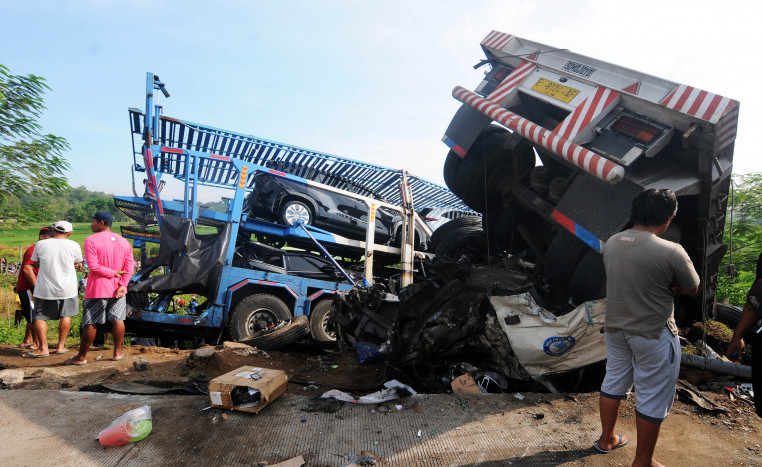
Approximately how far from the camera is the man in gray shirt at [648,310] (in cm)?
193

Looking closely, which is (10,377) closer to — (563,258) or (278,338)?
(278,338)

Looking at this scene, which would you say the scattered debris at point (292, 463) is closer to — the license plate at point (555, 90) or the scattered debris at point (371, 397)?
the scattered debris at point (371, 397)

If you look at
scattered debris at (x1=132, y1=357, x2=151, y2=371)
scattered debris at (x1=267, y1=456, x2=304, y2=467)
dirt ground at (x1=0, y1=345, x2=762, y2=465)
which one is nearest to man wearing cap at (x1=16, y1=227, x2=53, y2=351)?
dirt ground at (x1=0, y1=345, x2=762, y2=465)

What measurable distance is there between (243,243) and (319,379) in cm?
306

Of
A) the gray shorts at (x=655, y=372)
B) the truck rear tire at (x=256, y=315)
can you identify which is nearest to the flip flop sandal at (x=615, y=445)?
the gray shorts at (x=655, y=372)

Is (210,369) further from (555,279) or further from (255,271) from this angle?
(555,279)

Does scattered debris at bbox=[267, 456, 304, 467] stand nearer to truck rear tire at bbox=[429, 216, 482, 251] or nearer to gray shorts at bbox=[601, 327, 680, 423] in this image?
gray shorts at bbox=[601, 327, 680, 423]

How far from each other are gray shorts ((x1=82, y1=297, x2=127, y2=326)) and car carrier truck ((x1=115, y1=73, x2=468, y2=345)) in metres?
0.84

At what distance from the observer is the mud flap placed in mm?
2731

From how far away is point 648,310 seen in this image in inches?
77.2

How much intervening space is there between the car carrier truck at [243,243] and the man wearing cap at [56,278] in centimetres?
70

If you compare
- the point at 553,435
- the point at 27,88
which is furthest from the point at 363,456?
the point at 27,88

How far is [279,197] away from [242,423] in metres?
4.40

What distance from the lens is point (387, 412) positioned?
2.56 meters
